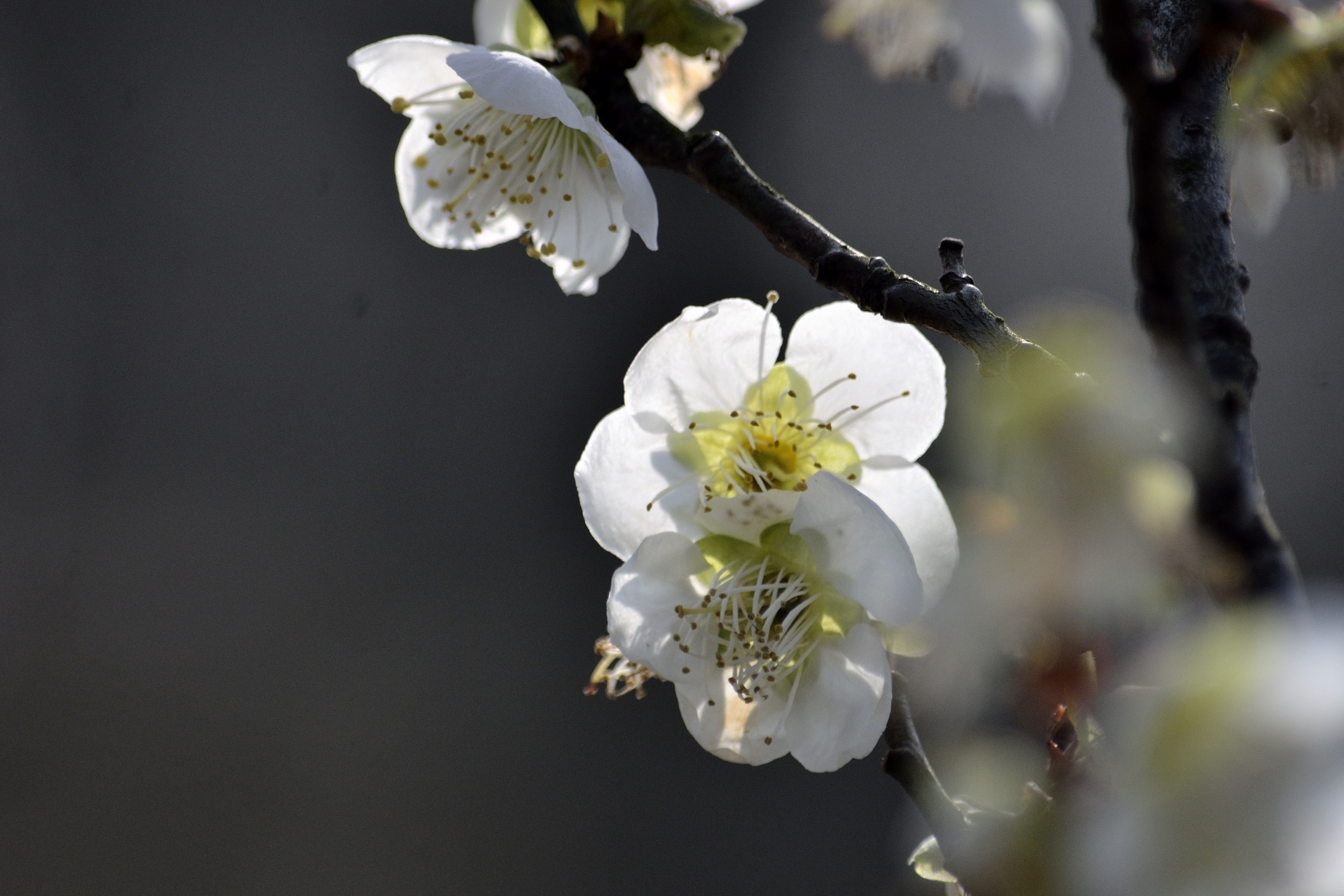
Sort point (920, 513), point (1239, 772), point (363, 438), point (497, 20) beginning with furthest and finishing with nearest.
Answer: point (363, 438) < point (497, 20) < point (920, 513) < point (1239, 772)

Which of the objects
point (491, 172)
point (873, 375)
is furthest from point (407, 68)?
point (873, 375)

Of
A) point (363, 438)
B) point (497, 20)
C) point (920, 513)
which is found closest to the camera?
point (920, 513)

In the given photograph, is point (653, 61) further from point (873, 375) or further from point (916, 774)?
point (916, 774)

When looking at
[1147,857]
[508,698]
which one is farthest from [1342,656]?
[508,698]

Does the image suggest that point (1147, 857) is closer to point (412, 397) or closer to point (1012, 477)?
point (1012, 477)

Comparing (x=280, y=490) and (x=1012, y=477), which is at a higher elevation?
(x=1012, y=477)

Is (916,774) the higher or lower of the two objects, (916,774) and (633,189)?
the lower

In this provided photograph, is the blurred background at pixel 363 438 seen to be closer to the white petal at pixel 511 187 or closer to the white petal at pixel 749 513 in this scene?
the white petal at pixel 511 187
